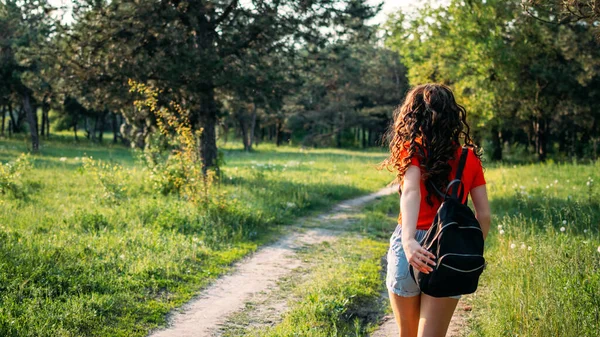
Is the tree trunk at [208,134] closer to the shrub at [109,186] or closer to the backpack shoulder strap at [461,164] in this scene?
the shrub at [109,186]

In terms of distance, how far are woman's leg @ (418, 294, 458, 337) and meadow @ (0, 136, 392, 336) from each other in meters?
3.43

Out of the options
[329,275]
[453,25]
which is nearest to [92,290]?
[329,275]

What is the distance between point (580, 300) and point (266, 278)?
158 inches

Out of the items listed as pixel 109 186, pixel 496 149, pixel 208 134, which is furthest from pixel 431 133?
pixel 496 149

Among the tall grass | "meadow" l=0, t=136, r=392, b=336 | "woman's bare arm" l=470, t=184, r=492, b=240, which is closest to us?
"woman's bare arm" l=470, t=184, r=492, b=240

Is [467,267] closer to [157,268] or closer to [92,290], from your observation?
[92,290]

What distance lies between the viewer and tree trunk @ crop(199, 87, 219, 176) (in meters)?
16.6

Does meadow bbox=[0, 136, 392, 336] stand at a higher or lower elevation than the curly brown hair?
lower

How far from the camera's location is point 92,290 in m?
6.40

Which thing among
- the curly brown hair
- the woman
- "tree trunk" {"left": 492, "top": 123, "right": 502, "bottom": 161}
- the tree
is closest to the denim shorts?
the woman

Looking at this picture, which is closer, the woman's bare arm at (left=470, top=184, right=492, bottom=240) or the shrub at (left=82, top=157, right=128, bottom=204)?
the woman's bare arm at (left=470, top=184, right=492, bottom=240)

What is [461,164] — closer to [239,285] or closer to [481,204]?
[481,204]

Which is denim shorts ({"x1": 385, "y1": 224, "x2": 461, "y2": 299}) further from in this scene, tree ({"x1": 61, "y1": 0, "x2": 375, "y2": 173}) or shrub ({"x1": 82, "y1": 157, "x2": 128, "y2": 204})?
tree ({"x1": 61, "y1": 0, "x2": 375, "y2": 173})

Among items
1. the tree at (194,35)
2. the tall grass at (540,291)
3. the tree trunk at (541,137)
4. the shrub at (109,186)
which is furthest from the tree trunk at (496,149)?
the tall grass at (540,291)
